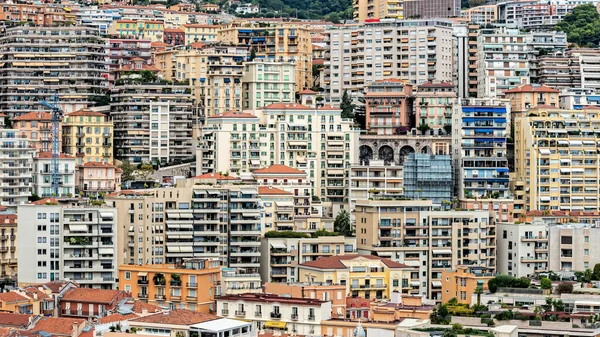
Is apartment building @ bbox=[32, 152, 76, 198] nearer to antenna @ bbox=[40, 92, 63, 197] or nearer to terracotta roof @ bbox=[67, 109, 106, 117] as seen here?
antenna @ bbox=[40, 92, 63, 197]

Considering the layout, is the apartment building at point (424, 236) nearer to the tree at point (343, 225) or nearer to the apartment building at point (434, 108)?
the tree at point (343, 225)

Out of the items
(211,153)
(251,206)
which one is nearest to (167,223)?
(251,206)

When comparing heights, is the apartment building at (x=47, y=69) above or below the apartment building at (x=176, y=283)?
above

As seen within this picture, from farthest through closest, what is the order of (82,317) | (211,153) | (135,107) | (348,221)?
1. (135,107)
2. (211,153)
3. (348,221)
4. (82,317)

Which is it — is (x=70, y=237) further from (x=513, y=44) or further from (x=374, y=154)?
(x=513, y=44)

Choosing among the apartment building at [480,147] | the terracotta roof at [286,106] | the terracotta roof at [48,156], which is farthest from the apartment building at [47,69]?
the apartment building at [480,147]

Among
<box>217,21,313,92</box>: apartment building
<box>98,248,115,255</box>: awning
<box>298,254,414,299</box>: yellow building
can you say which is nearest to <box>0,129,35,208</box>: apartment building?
<box>98,248,115,255</box>: awning
